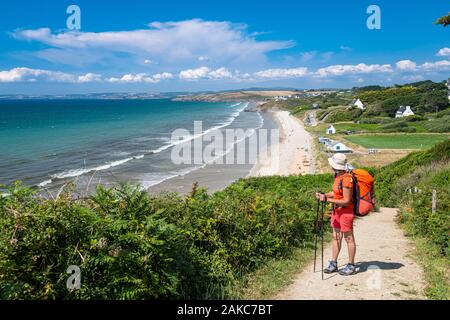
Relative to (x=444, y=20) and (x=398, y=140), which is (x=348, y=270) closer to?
(x=444, y=20)

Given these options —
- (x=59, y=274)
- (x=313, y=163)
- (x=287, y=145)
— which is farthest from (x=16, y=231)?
(x=287, y=145)

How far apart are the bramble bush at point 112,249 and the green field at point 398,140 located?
44527 mm

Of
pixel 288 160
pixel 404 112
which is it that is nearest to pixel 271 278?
pixel 288 160

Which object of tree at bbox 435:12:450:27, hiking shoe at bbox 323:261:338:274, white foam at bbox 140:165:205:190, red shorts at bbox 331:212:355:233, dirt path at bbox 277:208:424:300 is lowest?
white foam at bbox 140:165:205:190

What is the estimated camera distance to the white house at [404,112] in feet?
278

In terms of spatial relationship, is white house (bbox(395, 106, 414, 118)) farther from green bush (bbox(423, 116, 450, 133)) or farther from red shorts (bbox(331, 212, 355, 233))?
red shorts (bbox(331, 212, 355, 233))

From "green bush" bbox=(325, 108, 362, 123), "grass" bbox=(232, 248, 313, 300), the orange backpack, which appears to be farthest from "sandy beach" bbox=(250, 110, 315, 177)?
"green bush" bbox=(325, 108, 362, 123)

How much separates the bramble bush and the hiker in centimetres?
156

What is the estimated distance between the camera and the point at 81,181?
29281 millimetres

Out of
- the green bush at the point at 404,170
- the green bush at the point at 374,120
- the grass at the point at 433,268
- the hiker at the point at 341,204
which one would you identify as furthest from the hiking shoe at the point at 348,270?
the green bush at the point at 374,120

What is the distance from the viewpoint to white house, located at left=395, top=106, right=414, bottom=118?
8473 cm

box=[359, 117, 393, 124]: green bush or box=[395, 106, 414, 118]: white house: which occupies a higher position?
box=[395, 106, 414, 118]: white house
